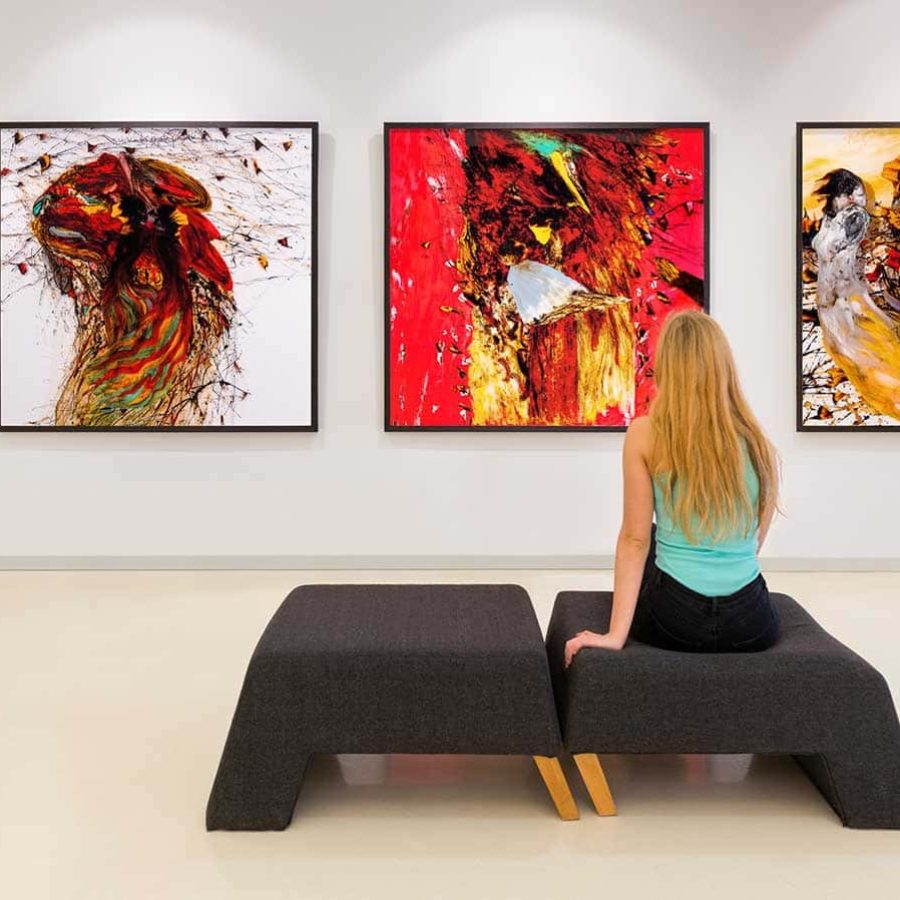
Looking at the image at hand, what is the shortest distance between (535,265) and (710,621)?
339cm

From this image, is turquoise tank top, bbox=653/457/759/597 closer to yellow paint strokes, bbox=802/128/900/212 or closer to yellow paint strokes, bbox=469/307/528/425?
yellow paint strokes, bbox=469/307/528/425

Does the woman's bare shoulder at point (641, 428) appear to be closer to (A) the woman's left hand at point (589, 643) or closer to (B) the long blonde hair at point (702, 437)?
(B) the long blonde hair at point (702, 437)

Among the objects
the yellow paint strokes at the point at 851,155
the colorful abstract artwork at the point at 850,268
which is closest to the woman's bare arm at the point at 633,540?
the colorful abstract artwork at the point at 850,268

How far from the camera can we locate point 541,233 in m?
5.75

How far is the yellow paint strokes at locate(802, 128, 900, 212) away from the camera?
18.7ft

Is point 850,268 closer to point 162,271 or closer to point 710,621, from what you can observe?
point 710,621

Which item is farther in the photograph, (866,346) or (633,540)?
(866,346)

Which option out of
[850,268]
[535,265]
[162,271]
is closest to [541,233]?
[535,265]

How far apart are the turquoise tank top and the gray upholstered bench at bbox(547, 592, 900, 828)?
0.74ft

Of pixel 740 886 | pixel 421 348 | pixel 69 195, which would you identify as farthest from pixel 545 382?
pixel 740 886

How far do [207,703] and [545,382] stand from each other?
292cm

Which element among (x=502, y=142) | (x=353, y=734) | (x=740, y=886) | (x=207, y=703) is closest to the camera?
(x=740, y=886)

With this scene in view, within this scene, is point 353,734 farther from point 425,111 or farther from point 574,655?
point 425,111

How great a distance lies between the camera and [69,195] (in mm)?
5734
